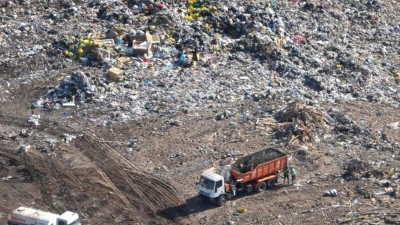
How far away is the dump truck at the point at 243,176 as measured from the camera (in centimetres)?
2333

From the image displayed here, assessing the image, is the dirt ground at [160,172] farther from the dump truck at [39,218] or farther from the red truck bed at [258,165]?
the dump truck at [39,218]

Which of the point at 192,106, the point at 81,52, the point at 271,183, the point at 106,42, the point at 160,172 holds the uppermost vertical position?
the point at 106,42

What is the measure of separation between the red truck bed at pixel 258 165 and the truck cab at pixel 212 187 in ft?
2.30

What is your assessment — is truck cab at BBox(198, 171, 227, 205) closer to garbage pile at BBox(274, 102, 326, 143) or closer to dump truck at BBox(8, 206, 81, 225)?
dump truck at BBox(8, 206, 81, 225)

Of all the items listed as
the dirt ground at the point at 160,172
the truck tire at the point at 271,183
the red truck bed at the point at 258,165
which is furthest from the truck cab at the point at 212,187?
the truck tire at the point at 271,183

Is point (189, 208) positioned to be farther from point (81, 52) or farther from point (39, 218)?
point (81, 52)

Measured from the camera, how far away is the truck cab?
76.2 ft

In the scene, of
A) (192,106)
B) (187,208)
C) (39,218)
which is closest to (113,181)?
(187,208)

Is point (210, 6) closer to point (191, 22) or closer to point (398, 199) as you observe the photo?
point (191, 22)

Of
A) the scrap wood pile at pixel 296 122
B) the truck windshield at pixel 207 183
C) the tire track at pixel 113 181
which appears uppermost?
the truck windshield at pixel 207 183

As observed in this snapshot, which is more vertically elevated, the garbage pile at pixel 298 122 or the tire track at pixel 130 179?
the garbage pile at pixel 298 122

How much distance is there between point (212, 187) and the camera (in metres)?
23.2

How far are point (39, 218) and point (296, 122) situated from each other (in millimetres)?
9802

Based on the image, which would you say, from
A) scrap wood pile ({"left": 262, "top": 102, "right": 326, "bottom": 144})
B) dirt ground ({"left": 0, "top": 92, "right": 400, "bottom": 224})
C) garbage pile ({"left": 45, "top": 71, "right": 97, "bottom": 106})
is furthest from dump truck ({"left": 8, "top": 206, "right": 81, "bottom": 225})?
scrap wood pile ({"left": 262, "top": 102, "right": 326, "bottom": 144})
